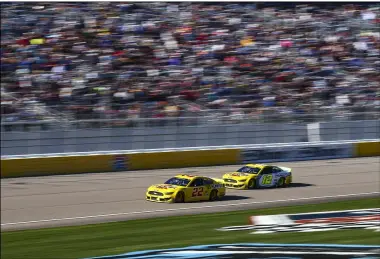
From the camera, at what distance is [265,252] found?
43.0ft

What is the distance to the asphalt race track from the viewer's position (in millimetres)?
17344

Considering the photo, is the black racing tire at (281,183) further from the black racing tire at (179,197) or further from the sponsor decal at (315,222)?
the black racing tire at (179,197)

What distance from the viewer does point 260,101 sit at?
25688mm

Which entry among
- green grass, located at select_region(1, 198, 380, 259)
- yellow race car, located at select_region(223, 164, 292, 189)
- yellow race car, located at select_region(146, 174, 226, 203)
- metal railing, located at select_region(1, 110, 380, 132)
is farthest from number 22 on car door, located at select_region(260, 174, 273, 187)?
green grass, located at select_region(1, 198, 380, 259)

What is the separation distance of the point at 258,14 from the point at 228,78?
4.93 meters

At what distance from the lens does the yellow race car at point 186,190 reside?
19422 millimetres

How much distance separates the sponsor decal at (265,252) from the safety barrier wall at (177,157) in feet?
30.4

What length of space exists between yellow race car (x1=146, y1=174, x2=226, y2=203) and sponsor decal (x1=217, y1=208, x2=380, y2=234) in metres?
2.51

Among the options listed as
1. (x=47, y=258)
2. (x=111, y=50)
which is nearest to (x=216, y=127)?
(x=111, y=50)

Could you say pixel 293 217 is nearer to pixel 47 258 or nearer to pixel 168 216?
pixel 168 216

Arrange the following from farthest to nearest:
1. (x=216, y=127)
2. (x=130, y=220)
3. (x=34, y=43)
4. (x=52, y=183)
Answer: (x=216, y=127), (x=34, y=43), (x=52, y=183), (x=130, y=220)

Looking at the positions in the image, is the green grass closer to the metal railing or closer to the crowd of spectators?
the metal railing

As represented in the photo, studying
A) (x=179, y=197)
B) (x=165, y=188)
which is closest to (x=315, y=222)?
(x=179, y=197)

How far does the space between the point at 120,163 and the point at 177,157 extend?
2150 mm
